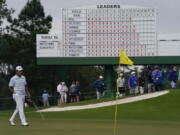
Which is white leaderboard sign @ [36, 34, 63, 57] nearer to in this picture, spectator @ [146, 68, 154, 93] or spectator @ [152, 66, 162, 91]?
spectator @ [146, 68, 154, 93]

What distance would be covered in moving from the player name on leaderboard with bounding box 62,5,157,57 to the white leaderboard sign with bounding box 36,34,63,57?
47cm

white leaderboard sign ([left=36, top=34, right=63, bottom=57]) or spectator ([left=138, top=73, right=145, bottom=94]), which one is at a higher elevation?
white leaderboard sign ([left=36, top=34, right=63, bottom=57])

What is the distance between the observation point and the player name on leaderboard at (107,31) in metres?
39.3

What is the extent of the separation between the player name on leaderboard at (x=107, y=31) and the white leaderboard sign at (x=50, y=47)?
469 mm

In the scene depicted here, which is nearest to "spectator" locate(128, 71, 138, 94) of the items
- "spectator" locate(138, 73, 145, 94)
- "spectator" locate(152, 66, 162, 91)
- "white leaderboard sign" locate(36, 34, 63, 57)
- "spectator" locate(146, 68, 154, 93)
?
"spectator" locate(138, 73, 145, 94)

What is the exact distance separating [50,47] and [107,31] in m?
4.35

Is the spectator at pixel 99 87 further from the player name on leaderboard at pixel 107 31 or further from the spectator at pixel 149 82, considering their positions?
the player name on leaderboard at pixel 107 31

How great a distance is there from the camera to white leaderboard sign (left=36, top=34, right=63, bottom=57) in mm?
39844

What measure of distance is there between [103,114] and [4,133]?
12077 mm

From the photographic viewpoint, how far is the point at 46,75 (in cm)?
6638

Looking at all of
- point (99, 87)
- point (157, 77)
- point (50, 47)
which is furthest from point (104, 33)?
point (157, 77)

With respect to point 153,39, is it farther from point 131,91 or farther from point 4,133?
point 4,133

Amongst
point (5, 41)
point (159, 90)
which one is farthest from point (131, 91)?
point (5, 41)

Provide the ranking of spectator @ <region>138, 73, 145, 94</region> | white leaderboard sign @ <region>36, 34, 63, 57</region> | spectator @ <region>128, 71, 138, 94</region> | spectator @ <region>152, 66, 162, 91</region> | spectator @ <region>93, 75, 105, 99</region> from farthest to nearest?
1. white leaderboard sign @ <region>36, 34, 63, 57</region>
2. spectator @ <region>93, 75, 105, 99</region>
3. spectator @ <region>138, 73, 145, 94</region>
4. spectator @ <region>128, 71, 138, 94</region>
5. spectator @ <region>152, 66, 162, 91</region>
